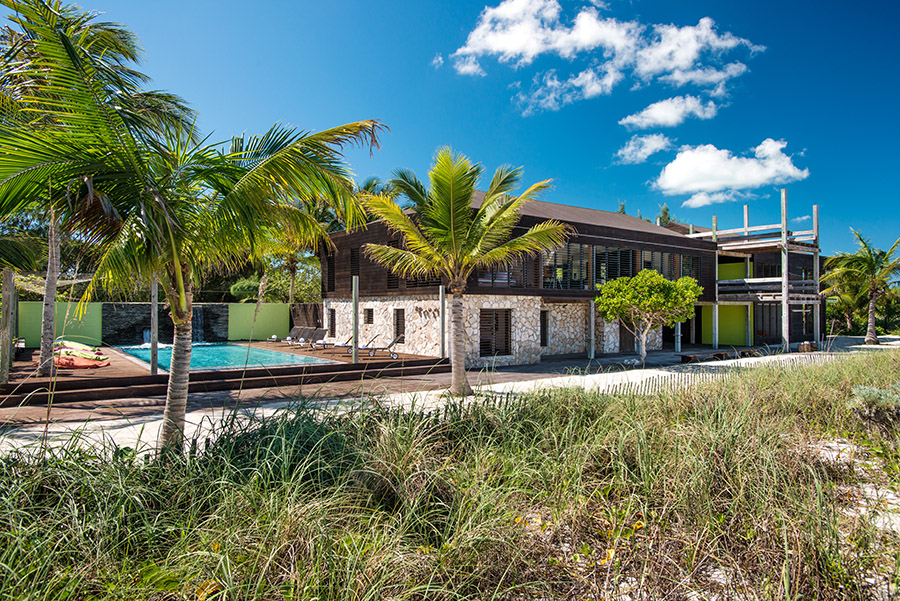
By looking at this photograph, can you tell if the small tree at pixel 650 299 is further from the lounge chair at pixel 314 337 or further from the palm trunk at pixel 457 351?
the lounge chair at pixel 314 337

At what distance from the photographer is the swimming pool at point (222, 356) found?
17259mm

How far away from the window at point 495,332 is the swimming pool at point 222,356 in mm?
5168

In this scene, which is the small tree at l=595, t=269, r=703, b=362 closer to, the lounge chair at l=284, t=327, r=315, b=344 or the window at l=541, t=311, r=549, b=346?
the window at l=541, t=311, r=549, b=346

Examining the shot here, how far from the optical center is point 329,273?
23297 millimetres

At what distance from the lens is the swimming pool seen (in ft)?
56.6

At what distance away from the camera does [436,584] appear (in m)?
2.86

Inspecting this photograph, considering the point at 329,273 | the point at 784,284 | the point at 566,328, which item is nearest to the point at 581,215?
the point at 566,328

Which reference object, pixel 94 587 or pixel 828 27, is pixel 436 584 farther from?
pixel 828 27

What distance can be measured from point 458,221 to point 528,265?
7989 millimetres

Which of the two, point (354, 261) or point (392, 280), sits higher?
point (354, 261)

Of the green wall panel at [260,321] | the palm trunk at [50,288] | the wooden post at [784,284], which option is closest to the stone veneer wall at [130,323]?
the green wall panel at [260,321]

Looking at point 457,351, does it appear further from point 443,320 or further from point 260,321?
point 260,321

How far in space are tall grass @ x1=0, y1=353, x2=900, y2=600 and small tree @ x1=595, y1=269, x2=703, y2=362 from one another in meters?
10.2

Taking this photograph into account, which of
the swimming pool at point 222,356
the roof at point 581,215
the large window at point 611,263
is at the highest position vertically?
the roof at point 581,215
